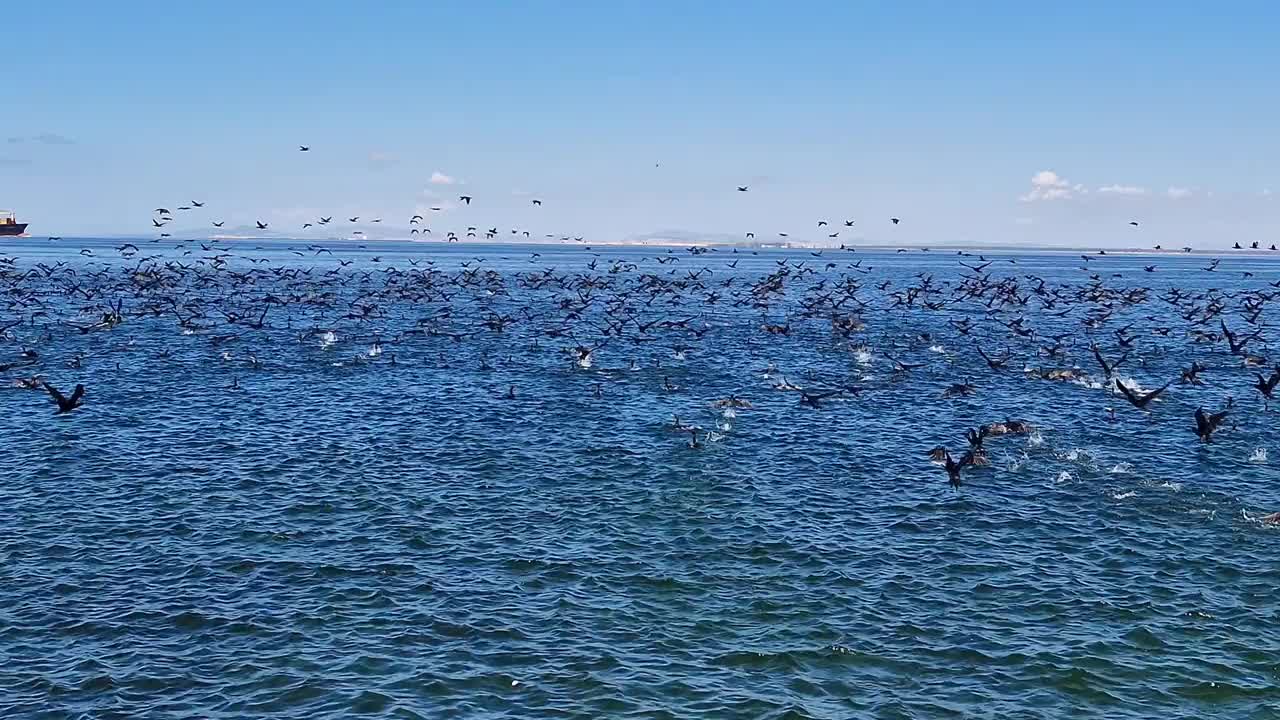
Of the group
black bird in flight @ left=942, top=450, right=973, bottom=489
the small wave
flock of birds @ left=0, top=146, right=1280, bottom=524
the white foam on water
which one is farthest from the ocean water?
flock of birds @ left=0, top=146, right=1280, bottom=524

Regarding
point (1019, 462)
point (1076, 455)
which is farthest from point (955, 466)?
point (1076, 455)

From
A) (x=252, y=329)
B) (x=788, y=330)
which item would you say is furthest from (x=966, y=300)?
(x=252, y=329)

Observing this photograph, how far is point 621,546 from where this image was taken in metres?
28.8

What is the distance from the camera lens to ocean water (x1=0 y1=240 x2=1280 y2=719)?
67.6 ft

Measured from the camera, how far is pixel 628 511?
3219cm

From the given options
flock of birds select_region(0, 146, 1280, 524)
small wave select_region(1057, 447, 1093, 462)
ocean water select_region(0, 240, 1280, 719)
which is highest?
flock of birds select_region(0, 146, 1280, 524)

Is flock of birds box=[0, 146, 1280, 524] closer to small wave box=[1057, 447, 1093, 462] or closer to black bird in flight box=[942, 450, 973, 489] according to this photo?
black bird in flight box=[942, 450, 973, 489]

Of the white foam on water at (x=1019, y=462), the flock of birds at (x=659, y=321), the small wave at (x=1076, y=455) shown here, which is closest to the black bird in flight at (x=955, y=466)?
the flock of birds at (x=659, y=321)

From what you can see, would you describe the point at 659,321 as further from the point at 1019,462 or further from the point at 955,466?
the point at 955,466

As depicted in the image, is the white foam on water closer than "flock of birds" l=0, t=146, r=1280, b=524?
Yes

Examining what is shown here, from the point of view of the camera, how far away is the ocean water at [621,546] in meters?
20.6

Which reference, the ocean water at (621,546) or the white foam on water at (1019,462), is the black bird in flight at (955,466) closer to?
the ocean water at (621,546)

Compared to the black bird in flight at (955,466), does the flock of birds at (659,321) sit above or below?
above

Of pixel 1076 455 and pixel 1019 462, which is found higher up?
pixel 1076 455
